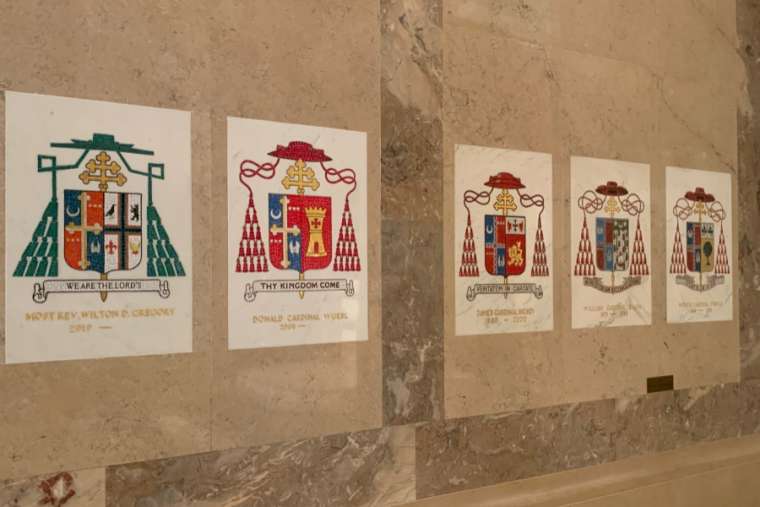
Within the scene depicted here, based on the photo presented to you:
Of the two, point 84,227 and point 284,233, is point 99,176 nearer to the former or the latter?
point 84,227

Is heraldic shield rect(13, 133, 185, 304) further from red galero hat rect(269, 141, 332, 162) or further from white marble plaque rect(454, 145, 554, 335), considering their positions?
white marble plaque rect(454, 145, 554, 335)

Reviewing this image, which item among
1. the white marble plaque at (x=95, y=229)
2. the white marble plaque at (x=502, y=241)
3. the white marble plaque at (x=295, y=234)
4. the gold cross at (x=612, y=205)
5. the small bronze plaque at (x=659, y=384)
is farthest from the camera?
the small bronze plaque at (x=659, y=384)

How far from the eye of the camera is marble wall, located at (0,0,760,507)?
2611 mm

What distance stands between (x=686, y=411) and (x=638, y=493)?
543 mm

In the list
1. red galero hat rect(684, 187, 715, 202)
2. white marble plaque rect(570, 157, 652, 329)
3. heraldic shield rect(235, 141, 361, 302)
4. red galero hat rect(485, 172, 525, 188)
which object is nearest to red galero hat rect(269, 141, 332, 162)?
heraldic shield rect(235, 141, 361, 302)

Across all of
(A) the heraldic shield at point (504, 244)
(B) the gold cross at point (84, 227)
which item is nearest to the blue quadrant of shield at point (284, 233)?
(B) the gold cross at point (84, 227)

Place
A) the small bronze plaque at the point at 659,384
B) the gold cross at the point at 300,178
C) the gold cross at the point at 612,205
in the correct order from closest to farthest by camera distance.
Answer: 1. the gold cross at the point at 300,178
2. the gold cross at the point at 612,205
3. the small bronze plaque at the point at 659,384

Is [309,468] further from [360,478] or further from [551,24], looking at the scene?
[551,24]

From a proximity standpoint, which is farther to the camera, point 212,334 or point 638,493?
point 638,493

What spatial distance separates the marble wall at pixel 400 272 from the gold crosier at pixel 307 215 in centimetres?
20

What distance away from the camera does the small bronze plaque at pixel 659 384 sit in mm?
3986

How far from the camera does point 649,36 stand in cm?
403

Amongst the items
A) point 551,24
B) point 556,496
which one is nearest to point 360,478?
point 556,496

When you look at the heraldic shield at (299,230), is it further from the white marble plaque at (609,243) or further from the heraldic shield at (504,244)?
the white marble plaque at (609,243)
